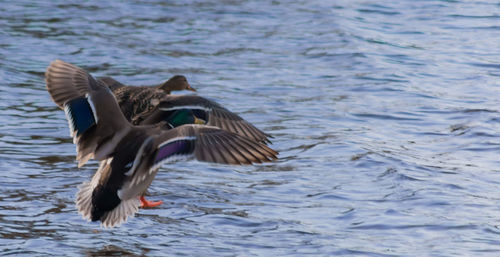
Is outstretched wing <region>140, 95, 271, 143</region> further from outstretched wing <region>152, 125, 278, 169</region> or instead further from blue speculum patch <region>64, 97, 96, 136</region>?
outstretched wing <region>152, 125, 278, 169</region>

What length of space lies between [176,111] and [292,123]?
3.02 metres

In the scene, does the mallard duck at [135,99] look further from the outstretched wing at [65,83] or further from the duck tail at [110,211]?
the duck tail at [110,211]

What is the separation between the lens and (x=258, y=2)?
17.6 metres

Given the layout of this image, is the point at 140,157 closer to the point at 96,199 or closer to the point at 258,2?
the point at 96,199

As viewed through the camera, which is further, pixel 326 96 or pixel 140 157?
pixel 326 96

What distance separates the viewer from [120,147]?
23.2ft

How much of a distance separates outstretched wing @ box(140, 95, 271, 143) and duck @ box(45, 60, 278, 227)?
0.57 m

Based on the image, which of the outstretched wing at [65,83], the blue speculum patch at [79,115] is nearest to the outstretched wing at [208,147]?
the blue speculum patch at [79,115]

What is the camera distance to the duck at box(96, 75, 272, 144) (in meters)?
7.97

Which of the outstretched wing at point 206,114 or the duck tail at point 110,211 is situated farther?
the outstretched wing at point 206,114

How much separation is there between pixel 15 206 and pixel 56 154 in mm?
1824

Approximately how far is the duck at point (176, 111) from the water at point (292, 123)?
601 millimetres

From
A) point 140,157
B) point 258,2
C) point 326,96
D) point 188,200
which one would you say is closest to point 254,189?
point 188,200

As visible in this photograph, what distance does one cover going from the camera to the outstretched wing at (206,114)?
7984 millimetres
